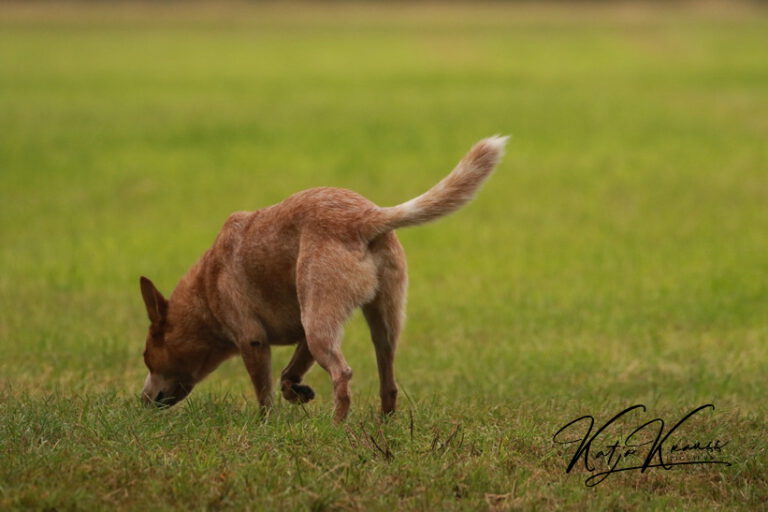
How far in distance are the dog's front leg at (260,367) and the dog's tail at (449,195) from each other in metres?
1.05

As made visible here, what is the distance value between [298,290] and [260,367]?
27.9 inches

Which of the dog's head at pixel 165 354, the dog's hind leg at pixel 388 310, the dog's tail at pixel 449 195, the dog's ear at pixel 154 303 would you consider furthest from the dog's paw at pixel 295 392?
the dog's tail at pixel 449 195

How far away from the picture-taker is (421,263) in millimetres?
14438

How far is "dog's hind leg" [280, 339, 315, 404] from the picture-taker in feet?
24.8

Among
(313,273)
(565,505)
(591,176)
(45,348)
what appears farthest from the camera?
(591,176)

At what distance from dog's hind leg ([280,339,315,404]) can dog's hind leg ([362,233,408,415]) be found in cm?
47

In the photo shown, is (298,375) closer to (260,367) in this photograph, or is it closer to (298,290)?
(260,367)

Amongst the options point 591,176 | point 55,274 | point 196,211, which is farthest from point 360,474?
point 591,176

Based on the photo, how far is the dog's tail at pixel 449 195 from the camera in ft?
22.8

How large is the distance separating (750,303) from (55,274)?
7256 mm

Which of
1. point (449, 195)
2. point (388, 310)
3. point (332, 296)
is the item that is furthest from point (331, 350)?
point (449, 195)

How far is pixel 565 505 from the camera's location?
5879mm

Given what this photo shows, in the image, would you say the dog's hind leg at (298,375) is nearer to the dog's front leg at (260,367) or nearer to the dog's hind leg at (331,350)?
the dog's front leg at (260,367)

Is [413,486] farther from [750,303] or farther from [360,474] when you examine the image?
[750,303]
